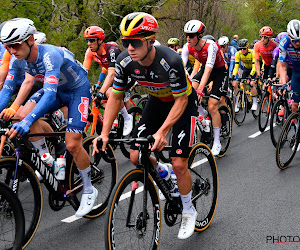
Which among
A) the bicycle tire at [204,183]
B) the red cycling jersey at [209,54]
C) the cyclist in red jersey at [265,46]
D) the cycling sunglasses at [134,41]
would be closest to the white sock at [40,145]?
the bicycle tire at [204,183]

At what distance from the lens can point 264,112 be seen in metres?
9.70

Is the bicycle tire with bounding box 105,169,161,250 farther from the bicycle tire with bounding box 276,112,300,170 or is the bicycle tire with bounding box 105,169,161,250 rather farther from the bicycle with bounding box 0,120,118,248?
the bicycle tire with bounding box 276,112,300,170

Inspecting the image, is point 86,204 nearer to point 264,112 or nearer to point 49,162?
point 49,162

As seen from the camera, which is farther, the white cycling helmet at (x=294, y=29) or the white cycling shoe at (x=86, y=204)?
the white cycling helmet at (x=294, y=29)

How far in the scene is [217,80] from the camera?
7629 millimetres

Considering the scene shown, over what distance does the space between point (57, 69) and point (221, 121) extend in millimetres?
4454

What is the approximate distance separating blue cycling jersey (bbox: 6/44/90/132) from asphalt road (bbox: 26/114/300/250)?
126 centimetres

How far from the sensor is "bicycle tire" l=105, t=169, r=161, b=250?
3.27m

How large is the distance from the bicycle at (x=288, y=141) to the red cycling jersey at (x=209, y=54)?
161cm

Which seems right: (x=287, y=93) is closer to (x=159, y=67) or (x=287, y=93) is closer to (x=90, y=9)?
(x=159, y=67)

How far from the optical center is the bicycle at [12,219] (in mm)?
3633

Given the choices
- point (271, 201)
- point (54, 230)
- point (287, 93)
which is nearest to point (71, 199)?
point (54, 230)

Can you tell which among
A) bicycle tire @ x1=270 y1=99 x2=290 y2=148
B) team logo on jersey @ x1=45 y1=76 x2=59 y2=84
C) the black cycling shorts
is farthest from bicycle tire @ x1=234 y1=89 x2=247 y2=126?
team logo on jersey @ x1=45 y1=76 x2=59 y2=84

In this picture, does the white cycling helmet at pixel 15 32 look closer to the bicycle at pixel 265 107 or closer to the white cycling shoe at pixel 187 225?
the white cycling shoe at pixel 187 225
